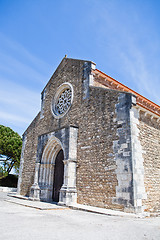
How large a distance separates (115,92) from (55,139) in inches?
164

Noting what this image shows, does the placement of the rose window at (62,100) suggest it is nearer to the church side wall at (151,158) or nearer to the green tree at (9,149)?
the church side wall at (151,158)

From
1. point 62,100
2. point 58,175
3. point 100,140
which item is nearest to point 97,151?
point 100,140

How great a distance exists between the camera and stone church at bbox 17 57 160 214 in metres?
7.31

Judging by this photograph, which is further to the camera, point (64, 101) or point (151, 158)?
point (64, 101)

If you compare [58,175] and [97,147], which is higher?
[97,147]

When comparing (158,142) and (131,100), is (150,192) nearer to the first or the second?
(158,142)

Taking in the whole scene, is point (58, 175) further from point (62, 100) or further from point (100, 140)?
point (62, 100)

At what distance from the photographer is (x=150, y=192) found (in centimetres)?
751

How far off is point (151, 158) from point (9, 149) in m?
19.3

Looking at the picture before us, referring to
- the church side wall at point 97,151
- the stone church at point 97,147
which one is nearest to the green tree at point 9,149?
the stone church at point 97,147

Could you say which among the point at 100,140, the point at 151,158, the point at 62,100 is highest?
the point at 62,100

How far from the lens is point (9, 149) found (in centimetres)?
2345

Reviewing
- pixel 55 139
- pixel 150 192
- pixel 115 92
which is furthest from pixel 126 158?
pixel 55 139

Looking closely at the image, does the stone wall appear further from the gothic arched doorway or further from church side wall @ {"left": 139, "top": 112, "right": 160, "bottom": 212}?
the gothic arched doorway
